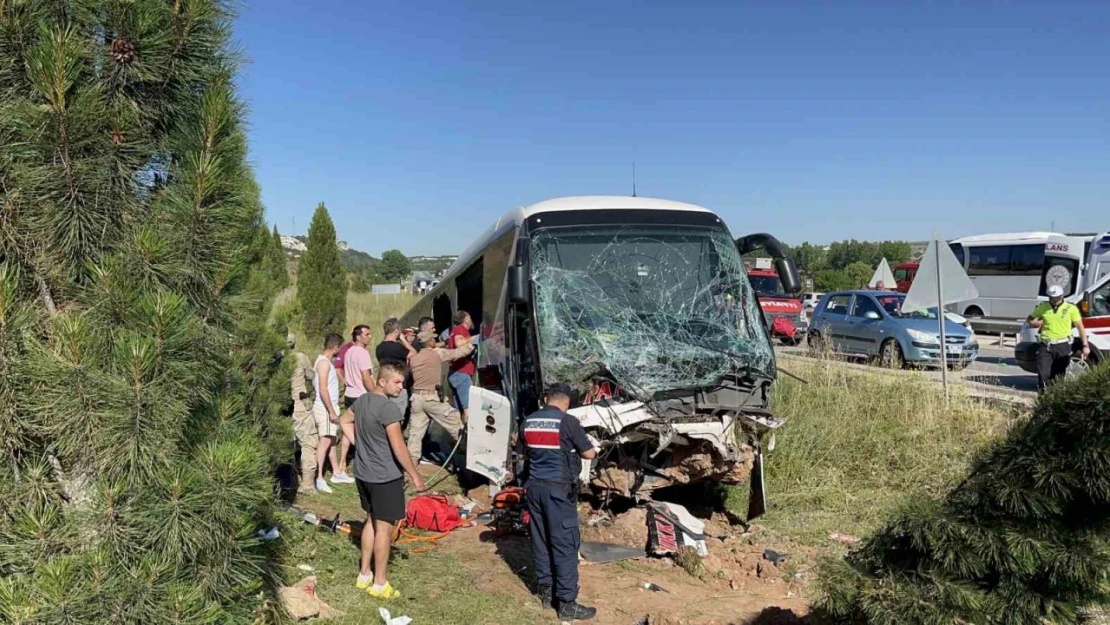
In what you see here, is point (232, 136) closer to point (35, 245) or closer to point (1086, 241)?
point (35, 245)

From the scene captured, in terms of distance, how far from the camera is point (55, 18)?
9.07 feet

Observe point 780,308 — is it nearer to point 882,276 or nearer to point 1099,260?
point 882,276

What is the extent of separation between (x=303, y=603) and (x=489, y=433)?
2911mm

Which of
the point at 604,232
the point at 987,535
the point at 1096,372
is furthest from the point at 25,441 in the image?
the point at 604,232

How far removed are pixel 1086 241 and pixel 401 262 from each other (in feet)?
262

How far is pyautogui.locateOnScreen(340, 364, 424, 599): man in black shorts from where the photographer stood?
5414 millimetres

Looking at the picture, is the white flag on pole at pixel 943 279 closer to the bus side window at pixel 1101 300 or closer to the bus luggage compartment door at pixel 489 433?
the bus side window at pixel 1101 300

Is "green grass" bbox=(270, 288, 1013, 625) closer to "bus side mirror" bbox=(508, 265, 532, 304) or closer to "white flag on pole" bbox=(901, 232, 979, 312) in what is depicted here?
"white flag on pole" bbox=(901, 232, 979, 312)

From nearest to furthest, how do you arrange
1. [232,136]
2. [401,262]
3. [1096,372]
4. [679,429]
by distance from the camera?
[1096,372] → [232,136] → [679,429] → [401,262]

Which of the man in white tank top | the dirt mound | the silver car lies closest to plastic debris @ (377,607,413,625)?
the dirt mound

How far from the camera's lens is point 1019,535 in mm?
3002

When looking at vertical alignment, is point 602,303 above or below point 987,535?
above

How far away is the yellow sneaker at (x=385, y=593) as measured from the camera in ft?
17.9

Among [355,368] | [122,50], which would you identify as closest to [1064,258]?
[355,368]
